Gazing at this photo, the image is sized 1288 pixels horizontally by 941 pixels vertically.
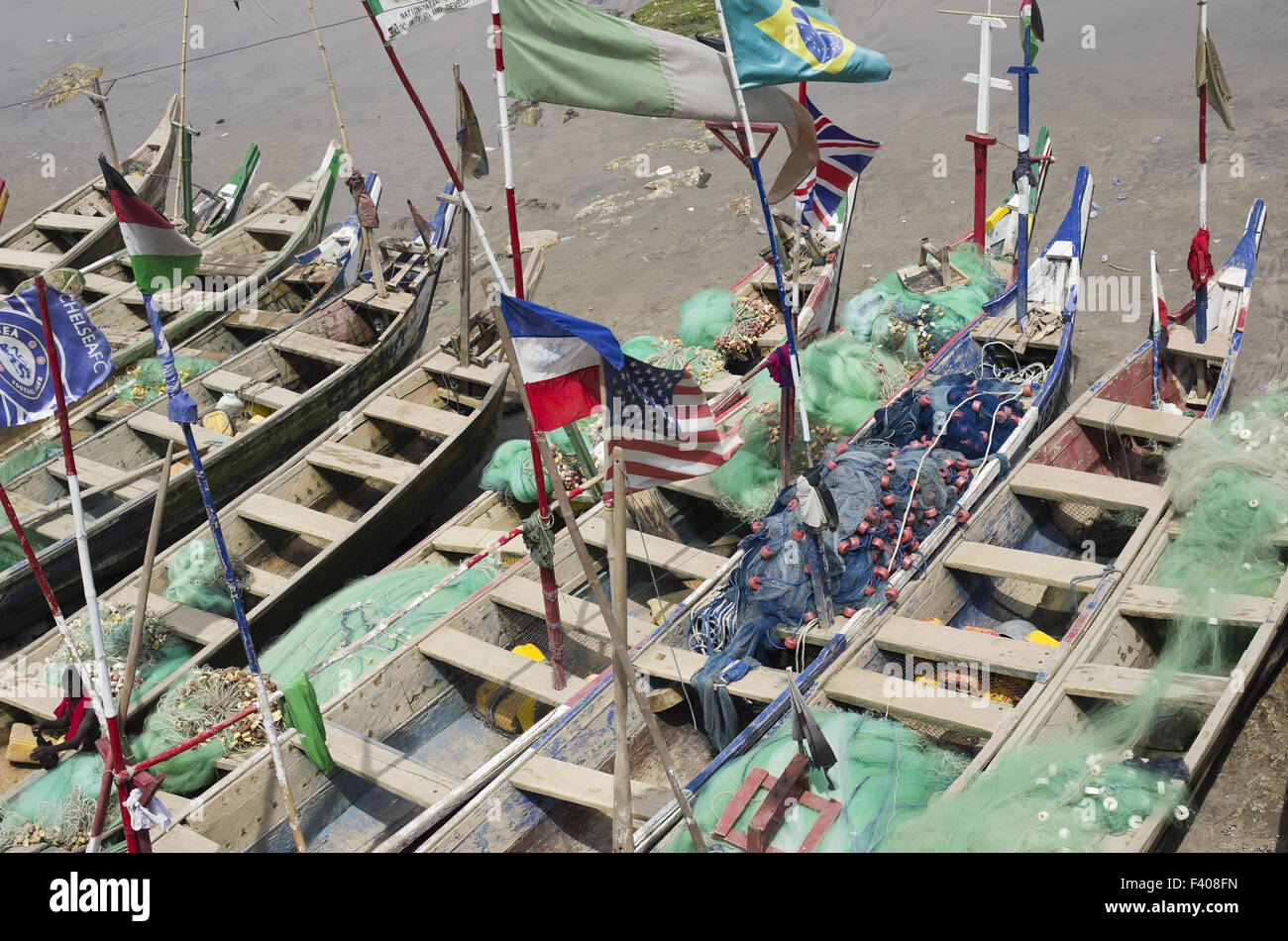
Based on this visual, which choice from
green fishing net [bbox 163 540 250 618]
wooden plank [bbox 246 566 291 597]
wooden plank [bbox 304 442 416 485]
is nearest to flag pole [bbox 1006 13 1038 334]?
wooden plank [bbox 304 442 416 485]

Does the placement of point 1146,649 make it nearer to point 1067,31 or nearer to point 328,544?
point 328,544

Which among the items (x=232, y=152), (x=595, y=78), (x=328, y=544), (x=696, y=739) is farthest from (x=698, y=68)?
(x=232, y=152)

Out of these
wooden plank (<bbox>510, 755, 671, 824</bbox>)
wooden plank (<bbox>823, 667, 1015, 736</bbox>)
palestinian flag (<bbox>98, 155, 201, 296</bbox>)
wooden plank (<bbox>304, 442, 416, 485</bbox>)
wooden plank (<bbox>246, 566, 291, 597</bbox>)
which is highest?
palestinian flag (<bbox>98, 155, 201, 296</bbox>)

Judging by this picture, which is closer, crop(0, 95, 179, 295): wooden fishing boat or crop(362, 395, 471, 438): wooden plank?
crop(362, 395, 471, 438): wooden plank

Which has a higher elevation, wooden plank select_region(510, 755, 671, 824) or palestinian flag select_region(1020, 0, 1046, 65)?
palestinian flag select_region(1020, 0, 1046, 65)

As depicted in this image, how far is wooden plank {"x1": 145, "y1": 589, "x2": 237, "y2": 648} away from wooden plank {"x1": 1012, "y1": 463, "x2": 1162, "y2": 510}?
17.2ft

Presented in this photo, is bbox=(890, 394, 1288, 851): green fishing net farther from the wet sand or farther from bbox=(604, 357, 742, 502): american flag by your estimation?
bbox=(604, 357, 742, 502): american flag

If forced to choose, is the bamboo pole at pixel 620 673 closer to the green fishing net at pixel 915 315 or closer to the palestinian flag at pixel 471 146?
the palestinian flag at pixel 471 146

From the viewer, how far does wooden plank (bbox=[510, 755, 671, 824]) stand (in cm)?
566

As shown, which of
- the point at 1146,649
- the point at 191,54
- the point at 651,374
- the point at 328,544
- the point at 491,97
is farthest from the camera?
the point at 191,54

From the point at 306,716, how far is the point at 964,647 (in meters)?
3.40

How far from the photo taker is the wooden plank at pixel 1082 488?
284 inches
